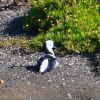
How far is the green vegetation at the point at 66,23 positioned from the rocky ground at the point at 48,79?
25cm

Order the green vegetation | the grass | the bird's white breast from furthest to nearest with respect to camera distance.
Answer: the grass < the green vegetation < the bird's white breast

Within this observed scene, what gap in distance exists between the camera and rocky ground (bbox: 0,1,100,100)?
7.60 metres

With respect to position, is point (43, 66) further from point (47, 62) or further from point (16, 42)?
point (16, 42)

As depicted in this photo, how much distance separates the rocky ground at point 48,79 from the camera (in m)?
7.60

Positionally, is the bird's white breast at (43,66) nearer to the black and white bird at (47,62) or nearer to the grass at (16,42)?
the black and white bird at (47,62)

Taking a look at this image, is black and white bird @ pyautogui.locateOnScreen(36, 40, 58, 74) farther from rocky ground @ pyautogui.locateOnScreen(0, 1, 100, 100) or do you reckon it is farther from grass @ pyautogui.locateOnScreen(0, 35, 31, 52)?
grass @ pyautogui.locateOnScreen(0, 35, 31, 52)

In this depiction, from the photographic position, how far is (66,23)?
397 inches

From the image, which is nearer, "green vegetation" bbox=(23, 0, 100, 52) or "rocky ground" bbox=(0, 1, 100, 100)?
"rocky ground" bbox=(0, 1, 100, 100)

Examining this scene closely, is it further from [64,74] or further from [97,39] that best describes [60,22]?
[64,74]

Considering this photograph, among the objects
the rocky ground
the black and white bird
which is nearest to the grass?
the rocky ground

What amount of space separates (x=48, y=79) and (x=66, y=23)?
6.67 feet

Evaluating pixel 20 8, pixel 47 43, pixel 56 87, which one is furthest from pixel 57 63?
pixel 20 8

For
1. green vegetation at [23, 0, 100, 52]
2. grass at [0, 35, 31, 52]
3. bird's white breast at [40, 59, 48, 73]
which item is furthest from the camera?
grass at [0, 35, 31, 52]

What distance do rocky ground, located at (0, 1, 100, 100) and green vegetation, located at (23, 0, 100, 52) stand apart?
251 mm
